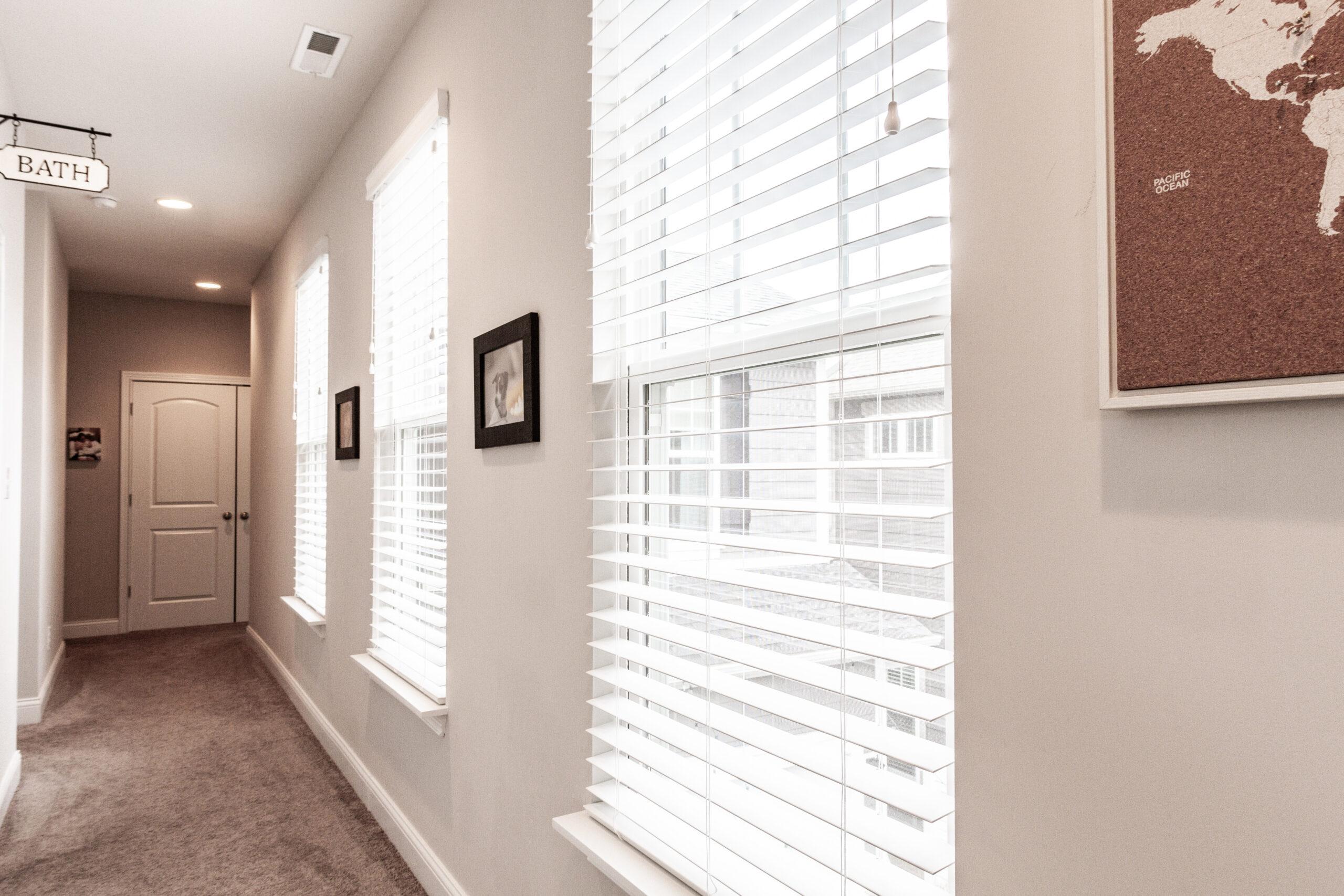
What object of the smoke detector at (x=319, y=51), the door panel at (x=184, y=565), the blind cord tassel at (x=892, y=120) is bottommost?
the door panel at (x=184, y=565)

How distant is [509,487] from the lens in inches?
78.2

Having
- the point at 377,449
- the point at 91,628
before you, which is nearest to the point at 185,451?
the point at 91,628

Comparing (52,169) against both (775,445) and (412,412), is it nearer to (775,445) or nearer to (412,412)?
(412,412)

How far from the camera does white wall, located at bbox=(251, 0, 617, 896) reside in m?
1.68

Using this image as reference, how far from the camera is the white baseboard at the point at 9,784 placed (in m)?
2.96

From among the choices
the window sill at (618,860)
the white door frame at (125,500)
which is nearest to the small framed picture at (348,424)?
the window sill at (618,860)

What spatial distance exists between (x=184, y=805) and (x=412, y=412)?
1836mm

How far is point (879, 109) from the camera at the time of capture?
973mm

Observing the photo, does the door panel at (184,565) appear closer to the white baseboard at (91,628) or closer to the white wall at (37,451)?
the white baseboard at (91,628)

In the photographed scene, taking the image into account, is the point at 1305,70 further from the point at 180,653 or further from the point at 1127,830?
the point at 180,653

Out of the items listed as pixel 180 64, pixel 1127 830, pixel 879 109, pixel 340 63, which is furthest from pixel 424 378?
pixel 1127 830

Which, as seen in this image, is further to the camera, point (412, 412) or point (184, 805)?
point (184, 805)

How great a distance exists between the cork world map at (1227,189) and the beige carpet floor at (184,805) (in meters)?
2.54

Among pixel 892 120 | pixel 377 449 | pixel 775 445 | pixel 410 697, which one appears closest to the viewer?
pixel 892 120
